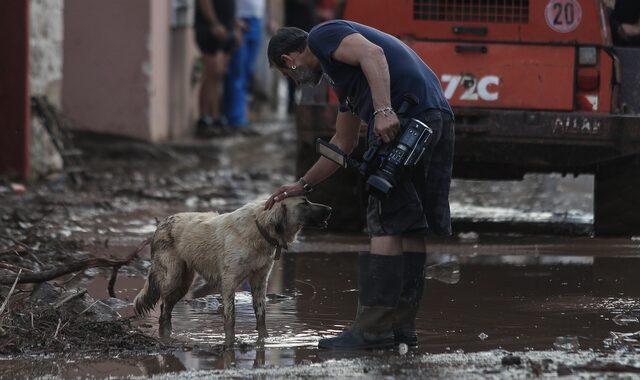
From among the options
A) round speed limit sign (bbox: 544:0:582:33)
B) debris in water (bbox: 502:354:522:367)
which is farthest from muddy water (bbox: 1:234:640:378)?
round speed limit sign (bbox: 544:0:582:33)

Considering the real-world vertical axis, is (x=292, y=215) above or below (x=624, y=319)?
above

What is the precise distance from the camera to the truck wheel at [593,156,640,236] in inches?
396

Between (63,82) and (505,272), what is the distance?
7.98 m

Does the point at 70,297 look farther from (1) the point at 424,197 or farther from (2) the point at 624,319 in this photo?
(2) the point at 624,319

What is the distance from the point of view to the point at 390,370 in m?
5.73

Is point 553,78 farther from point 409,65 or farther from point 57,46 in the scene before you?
point 57,46

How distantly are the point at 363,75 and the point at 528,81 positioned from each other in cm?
374

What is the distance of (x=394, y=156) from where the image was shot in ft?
19.9

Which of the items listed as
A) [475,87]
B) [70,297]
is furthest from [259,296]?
[475,87]

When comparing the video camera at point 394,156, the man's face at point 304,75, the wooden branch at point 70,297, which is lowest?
the wooden branch at point 70,297

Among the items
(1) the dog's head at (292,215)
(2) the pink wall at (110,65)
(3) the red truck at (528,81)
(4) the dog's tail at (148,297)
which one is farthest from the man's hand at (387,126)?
(2) the pink wall at (110,65)

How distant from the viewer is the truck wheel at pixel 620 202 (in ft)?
33.0

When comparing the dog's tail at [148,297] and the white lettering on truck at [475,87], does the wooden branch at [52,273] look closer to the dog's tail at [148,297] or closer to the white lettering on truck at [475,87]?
the dog's tail at [148,297]

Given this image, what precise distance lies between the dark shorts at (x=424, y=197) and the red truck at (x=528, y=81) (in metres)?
3.45
